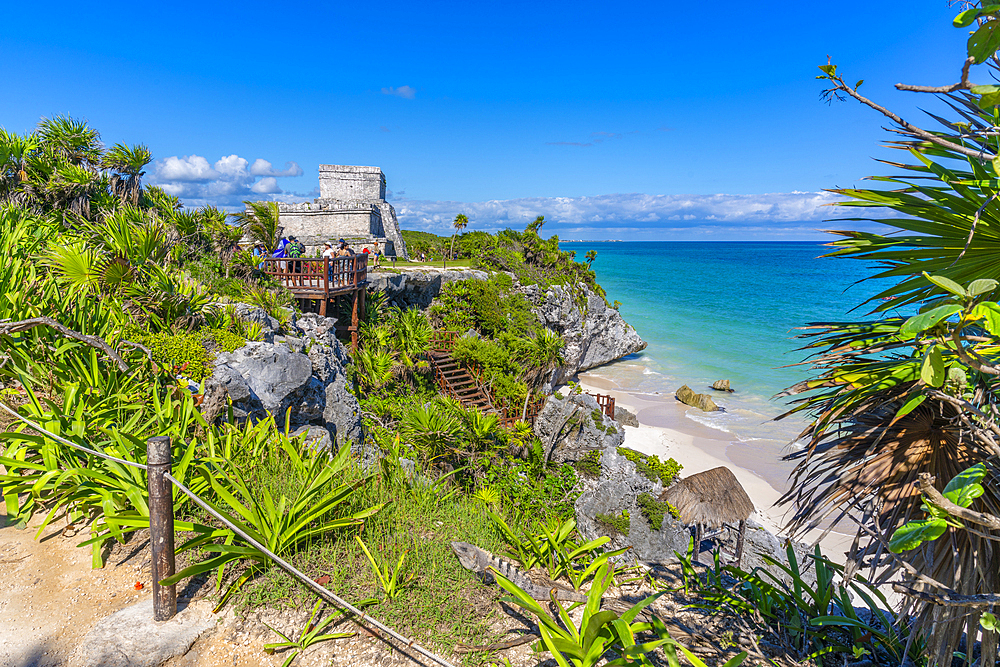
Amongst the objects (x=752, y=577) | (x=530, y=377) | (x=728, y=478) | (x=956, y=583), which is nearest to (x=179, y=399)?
(x=752, y=577)

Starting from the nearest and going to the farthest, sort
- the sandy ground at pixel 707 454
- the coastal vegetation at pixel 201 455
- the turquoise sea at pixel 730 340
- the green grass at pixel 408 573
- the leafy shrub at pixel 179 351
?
the green grass at pixel 408 573
the coastal vegetation at pixel 201 455
the leafy shrub at pixel 179 351
the sandy ground at pixel 707 454
the turquoise sea at pixel 730 340

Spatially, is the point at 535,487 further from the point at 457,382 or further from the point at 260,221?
the point at 260,221

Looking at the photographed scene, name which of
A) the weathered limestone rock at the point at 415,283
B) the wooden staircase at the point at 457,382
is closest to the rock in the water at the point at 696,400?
the wooden staircase at the point at 457,382

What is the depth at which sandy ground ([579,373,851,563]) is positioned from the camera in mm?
11367

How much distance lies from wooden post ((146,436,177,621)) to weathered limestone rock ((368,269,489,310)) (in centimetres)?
1504

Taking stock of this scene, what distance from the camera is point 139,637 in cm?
277

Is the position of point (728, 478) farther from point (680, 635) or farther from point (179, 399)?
point (179, 399)

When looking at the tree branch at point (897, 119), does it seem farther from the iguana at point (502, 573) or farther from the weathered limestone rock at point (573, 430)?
the weathered limestone rock at point (573, 430)

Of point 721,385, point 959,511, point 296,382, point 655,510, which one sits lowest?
point 721,385

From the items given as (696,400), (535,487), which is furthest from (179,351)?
(696,400)

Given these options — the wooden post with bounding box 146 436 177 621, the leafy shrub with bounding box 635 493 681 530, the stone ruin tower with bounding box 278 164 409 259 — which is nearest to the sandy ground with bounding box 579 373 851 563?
the leafy shrub with bounding box 635 493 681 530

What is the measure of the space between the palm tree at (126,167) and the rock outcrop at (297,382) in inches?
217

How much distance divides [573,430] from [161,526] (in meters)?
10.6

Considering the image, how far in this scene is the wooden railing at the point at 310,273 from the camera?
1304 cm
